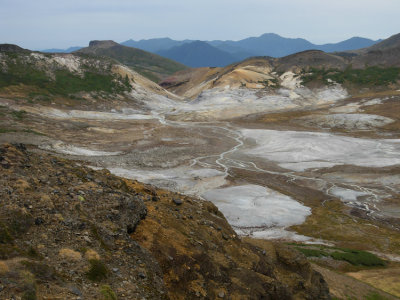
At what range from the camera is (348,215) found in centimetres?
4234

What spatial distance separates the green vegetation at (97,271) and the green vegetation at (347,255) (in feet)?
70.2

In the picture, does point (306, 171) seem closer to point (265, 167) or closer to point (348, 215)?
point (265, 167)

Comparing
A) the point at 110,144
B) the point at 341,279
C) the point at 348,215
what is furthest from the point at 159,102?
the point at 341,279

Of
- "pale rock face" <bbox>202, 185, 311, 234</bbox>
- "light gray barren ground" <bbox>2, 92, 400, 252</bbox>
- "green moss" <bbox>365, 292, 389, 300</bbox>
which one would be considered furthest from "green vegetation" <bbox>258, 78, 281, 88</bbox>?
"green moss" <bbox>365, 292, 389, 300</bbox>

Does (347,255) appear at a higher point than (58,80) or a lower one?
lower

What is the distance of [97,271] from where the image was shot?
9.56 meters

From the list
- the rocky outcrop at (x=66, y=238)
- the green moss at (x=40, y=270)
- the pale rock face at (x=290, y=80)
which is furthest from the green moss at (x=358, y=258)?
the pale rock face at (x=290, y=80)

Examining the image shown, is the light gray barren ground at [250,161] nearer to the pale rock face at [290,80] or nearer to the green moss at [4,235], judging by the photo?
the green moss at [4,235]

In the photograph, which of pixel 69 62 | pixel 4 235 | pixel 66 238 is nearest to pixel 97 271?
pixel 66 238

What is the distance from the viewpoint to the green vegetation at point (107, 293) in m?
8.81

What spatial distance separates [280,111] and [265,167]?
61.5m

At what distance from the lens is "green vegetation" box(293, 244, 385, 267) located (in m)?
27.5

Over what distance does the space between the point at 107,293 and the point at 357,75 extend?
160065 millimetres

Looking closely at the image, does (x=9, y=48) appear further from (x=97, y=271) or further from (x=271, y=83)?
(x=97, y=271)
